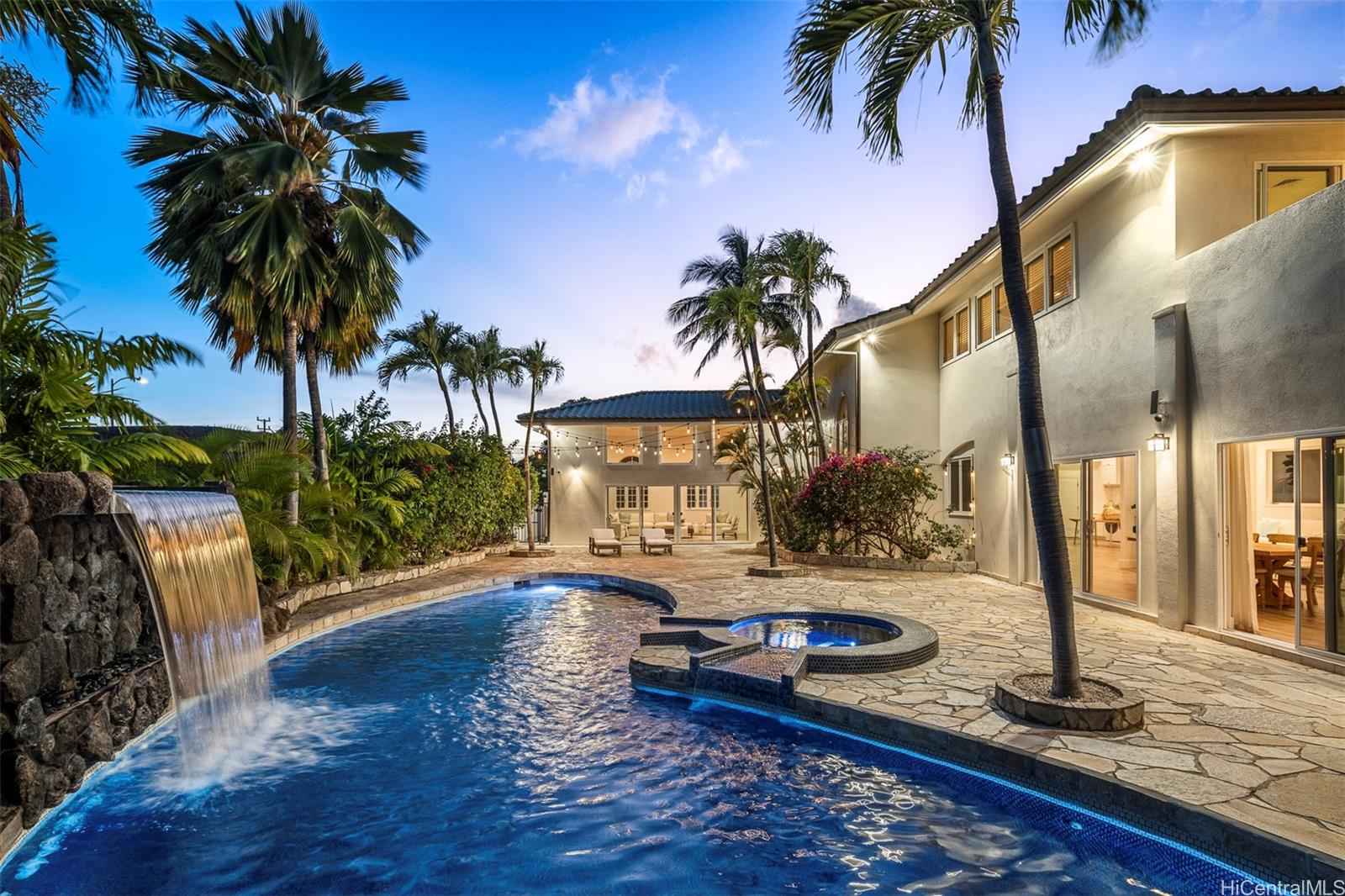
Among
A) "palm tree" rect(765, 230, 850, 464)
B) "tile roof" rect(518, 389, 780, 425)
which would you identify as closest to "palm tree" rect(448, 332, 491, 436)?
"tile roof" rect(518, 389, 780, 425)

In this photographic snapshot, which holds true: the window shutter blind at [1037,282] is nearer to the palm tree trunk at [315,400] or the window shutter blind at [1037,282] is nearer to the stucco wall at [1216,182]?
the stucco wall at [1216,182]

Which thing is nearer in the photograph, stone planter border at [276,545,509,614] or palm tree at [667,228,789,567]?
stone planter border at [276,545,509,614]

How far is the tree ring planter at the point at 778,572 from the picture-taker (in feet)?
43.1

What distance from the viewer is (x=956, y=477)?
49.1 ft

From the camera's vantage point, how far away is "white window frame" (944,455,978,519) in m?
13.5

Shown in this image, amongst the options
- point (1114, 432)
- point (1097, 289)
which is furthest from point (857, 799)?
point (1097, 289)

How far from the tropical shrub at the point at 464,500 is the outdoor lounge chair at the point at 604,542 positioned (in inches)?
99.7

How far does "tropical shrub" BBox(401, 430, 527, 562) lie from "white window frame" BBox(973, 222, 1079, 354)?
39.2 feet

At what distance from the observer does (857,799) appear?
14.5ft

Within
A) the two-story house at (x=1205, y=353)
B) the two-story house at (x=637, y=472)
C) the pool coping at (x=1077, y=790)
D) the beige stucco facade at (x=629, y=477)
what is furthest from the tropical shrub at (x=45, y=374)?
the beige stucco facade at (x=629, y=477)

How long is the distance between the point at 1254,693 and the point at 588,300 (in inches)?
842

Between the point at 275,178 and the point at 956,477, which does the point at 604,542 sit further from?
the point at 275,178

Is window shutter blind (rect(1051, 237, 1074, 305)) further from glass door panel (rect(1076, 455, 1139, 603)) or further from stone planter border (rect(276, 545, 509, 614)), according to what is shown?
stone planter border (rect(276, 545, 509, 614))

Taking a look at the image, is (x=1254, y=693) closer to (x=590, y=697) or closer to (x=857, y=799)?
(x=857, y=799)
